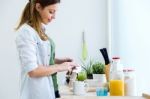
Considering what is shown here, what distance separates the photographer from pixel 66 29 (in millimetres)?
3160

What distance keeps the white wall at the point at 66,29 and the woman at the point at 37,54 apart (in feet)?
4.65

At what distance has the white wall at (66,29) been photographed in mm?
3129

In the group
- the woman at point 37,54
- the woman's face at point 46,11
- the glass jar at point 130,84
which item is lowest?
the glass jar at point 130,84

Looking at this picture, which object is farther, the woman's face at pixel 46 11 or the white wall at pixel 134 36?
the white wall at pixel 134 36

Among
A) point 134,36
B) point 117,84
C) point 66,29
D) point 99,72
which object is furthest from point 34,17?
point 66,29

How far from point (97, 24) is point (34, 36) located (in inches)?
61.4

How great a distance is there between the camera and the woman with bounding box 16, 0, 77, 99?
1.59 meters

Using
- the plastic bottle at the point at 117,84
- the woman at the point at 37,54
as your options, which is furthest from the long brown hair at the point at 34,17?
the plastic bottle at the point at 117,84

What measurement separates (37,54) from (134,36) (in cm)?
100

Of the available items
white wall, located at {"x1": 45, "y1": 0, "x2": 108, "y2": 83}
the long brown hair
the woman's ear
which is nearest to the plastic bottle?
the long brown hair

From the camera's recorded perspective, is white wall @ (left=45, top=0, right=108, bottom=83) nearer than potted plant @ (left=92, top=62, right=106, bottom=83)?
No

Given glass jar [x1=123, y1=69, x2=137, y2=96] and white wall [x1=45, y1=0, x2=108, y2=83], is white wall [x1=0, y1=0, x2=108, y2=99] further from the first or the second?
glass jar [x1=123, y1=69, x2=137, y2=96]

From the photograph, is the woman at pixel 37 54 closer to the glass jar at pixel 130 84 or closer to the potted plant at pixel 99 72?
the glass jar at pixel 130 84

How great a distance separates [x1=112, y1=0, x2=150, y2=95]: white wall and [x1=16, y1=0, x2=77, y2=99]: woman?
756 mm
